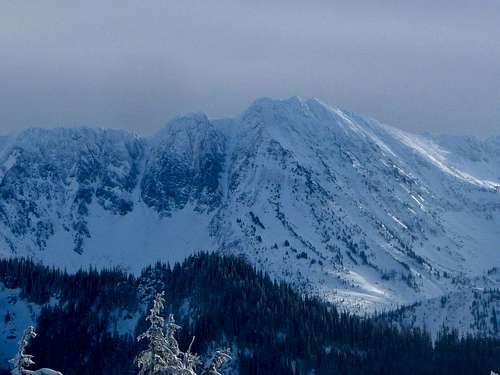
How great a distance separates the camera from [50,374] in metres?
49.6

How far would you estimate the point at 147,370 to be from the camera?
5303cm

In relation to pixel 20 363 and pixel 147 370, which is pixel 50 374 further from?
pixel 147 370

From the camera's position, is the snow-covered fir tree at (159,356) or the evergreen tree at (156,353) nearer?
the snow-covered fir tree at (159,356)

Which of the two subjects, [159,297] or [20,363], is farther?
[159,297]

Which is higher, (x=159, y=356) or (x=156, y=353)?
(x=156, y=353)

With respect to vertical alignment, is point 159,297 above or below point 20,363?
above

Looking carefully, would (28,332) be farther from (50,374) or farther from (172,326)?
(172,326)

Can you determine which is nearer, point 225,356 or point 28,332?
point 28,332

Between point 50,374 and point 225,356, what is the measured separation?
9.38 meters

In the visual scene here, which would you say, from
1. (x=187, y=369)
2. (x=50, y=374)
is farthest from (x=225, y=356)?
(x=50, y=374)

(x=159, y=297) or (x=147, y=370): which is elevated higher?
(x=159, y=297)

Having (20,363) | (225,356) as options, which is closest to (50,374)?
(20,363)

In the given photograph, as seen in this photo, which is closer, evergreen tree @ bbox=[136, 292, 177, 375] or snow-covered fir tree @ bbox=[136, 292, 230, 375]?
snow-covered fir tree @ bbox=[136, 292, 230, 375]

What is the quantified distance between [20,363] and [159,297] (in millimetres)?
8220
